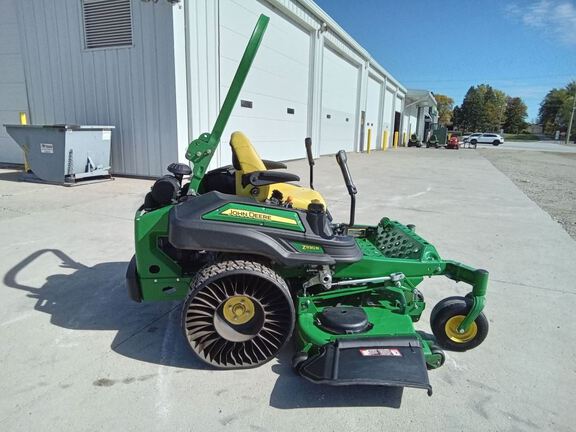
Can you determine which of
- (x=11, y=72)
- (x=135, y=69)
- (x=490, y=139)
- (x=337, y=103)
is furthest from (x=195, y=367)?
(x=490, y=139)

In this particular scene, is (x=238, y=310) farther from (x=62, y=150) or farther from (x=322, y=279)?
(x=62, y=150)

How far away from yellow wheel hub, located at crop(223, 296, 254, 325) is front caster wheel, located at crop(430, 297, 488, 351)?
1.17m

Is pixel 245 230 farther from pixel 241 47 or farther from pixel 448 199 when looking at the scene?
pixel 241 47

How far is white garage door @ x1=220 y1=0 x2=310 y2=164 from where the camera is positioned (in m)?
9.76

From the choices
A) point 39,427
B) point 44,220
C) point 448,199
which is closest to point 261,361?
point 39,427

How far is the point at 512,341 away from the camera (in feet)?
8.54

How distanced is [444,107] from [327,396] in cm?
10967

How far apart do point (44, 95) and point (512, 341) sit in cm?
1087

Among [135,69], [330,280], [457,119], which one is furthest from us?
[457,119]

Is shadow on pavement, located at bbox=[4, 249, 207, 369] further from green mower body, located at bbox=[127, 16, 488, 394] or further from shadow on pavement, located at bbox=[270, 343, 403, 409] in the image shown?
shadow on pavement, located at bbox=[270, 343, 403, 409]

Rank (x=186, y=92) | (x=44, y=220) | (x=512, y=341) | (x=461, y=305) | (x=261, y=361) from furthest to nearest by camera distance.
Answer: (x=186, y=92)
(x=44, y=220)
(x=512, y=341)
(x=461, y=305)
(x=261, y=361)

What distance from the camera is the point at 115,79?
28.3ft

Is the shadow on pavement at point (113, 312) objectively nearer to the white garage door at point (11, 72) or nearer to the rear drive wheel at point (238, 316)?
the rear drive wheel at point (238, 316)

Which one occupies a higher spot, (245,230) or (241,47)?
(241,47)
